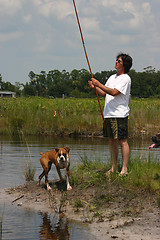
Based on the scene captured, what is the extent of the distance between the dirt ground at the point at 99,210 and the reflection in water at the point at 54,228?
0.19 meters

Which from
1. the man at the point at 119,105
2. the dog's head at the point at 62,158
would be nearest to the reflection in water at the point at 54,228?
the dog's head at the point at 62,158

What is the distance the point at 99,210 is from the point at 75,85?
15243 cm

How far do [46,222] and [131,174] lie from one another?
1.77m

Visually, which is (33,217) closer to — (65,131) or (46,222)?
(46,222)

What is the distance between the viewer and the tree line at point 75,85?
114 meters

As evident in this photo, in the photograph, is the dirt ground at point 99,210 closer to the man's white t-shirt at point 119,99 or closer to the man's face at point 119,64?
the man's white t-shirt at point 119,99

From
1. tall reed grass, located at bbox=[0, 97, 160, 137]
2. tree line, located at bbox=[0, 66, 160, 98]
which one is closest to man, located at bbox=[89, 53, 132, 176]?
tall reed grass, located at bbox=[0, 97, 160, 137]

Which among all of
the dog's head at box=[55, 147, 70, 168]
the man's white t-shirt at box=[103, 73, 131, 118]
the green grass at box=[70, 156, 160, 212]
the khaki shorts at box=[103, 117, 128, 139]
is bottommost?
the green grass at box=[70, 156, 160, 212]

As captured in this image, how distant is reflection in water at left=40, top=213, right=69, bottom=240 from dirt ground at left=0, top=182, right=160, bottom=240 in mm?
185

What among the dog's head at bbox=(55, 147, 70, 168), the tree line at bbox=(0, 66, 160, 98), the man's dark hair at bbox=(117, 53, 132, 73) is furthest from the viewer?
the tree line at bbox=(0, 66, 160, 98)

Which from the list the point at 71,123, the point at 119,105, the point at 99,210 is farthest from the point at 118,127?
the point at 71,123

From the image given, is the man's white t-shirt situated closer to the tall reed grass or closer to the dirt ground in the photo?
the dirt ground

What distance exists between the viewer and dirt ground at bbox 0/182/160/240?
472 cm

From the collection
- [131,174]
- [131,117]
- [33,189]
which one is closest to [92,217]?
[131,174]
